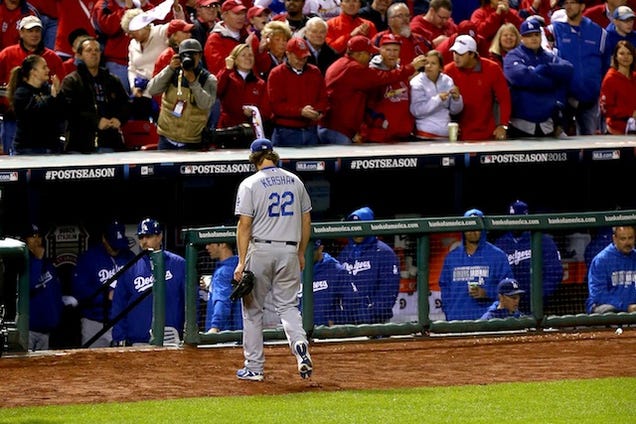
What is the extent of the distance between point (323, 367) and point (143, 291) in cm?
194

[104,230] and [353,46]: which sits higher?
[353,46]

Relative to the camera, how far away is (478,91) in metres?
13.8

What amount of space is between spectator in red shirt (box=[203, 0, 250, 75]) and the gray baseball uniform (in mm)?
3761

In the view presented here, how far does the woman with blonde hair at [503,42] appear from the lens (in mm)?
14602

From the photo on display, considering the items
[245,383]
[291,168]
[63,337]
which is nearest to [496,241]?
[291,168]

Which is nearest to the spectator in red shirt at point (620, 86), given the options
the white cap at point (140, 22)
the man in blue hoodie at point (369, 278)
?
the man in blue hoodie at point (369, 278)

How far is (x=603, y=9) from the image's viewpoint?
16.4 m

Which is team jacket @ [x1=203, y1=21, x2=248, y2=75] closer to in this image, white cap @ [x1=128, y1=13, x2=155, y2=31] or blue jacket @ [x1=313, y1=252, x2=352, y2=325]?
white cap @ [x1=128, y1=13, x2=155, y2=31]

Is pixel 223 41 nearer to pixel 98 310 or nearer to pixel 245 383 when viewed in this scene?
pixel 98 310

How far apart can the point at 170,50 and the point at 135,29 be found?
1.49 ft

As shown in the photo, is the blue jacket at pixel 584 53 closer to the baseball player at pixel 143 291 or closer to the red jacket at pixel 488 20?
the red jacket at pixel 488 20

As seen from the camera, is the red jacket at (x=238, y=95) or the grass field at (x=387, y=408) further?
the red jacket at (x=238, y=95)

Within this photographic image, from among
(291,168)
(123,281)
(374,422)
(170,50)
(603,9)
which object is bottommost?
(374,422)

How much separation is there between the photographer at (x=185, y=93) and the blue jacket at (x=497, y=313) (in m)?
2.97
